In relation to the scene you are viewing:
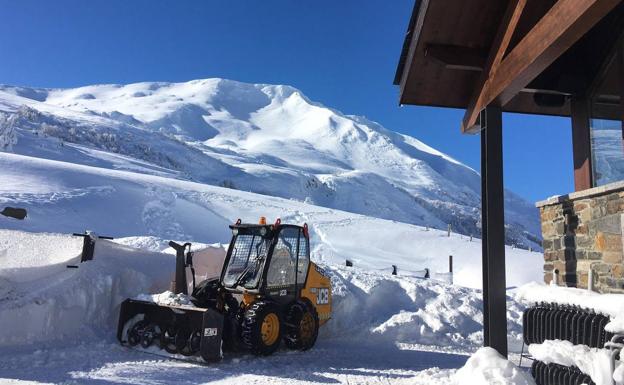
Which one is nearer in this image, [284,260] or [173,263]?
[284,260]

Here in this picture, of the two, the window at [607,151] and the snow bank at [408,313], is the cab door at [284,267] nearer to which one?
the snow bank at [408,313]

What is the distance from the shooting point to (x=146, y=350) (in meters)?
8.09

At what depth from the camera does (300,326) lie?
9.00 metres

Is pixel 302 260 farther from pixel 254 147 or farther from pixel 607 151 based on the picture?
pixel 254 147

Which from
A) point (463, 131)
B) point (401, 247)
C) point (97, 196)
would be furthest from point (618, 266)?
point (97, 196)

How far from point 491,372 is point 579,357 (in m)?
0.73

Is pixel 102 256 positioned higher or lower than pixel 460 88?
lower

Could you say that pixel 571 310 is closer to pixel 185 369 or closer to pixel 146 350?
pixel 185 369

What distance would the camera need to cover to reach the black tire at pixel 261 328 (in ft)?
26.5

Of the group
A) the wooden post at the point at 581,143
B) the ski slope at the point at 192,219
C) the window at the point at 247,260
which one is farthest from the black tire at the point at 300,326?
the ski slope at the point at 192,219

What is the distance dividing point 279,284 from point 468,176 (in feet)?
415

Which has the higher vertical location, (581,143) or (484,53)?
(484,53)

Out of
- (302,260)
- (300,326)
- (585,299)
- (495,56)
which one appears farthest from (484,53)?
(300,326)

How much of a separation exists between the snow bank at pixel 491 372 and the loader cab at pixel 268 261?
4.31m
